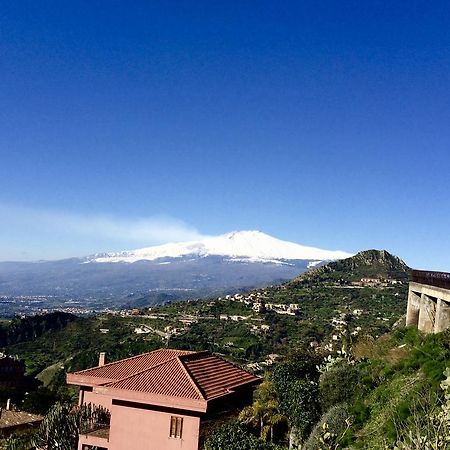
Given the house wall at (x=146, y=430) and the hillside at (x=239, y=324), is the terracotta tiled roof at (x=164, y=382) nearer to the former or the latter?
the house wall at (x=146, y=430)

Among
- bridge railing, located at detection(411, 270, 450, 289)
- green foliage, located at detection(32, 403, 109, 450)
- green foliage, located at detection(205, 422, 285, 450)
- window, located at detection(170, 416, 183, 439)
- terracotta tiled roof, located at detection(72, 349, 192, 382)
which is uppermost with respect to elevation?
bridge railing, located at detection(411, 270, 450, 289)

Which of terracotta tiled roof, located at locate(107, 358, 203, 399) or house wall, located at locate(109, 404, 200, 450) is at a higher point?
terracotta tiled roof, located at locate(107, 358, 203, 399)

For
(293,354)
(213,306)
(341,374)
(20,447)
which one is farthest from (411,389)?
(213,306)

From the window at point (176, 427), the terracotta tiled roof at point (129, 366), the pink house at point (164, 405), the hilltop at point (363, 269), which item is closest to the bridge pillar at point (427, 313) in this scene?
the pink house at point (164, 405)

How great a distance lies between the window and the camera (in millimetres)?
14062

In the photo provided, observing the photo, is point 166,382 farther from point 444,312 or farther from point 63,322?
point 63,322

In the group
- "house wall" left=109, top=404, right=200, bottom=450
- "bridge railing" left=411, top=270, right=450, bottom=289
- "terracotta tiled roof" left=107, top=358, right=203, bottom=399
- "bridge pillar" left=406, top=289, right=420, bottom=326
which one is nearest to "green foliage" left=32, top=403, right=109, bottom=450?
"house wall" left=109, top=404, right=200, bottom=450

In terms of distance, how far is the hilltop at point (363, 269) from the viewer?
95875mm

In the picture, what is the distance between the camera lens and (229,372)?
57.5 ft

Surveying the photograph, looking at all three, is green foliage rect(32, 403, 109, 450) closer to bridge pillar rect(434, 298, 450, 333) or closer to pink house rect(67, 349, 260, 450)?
pink house rect(67, 349, 260, 450)

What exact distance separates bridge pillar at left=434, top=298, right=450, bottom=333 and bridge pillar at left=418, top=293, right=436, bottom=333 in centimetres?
132

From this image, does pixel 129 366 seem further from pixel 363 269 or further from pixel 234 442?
pixel 363 269

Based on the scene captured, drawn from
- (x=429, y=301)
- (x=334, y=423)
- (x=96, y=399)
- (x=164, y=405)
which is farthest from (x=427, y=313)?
(x=96, y=399)

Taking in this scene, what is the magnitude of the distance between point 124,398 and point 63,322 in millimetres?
81263
